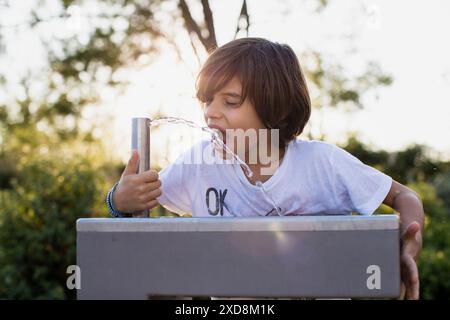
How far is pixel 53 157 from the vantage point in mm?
4250

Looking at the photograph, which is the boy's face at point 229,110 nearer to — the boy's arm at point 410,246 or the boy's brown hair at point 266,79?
the boy's brown hair at point 266,79

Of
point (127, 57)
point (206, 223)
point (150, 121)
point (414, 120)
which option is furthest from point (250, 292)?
point (127, 57)

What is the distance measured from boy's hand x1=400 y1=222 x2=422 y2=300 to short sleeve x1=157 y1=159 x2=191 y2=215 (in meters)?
0.81

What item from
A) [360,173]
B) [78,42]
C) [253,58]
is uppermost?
[78,42]

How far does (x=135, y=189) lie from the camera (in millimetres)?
1625

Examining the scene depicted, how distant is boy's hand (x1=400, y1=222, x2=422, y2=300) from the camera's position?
1.33 meters

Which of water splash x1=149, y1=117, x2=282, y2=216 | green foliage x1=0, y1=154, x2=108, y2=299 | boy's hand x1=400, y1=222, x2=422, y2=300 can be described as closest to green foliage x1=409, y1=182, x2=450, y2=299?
green foliage x1=0, y1=154, x2=108, y2=299

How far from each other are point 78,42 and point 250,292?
241 inches

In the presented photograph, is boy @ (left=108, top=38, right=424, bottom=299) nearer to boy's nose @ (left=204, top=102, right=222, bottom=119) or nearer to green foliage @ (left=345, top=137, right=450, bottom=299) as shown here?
boy's nose @ (left=204, top=102, right=222, bottom=119)

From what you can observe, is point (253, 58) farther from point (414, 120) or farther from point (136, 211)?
point (414, 120)

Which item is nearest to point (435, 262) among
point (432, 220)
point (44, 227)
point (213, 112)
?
point (432, 220)

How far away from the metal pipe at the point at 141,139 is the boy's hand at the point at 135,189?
0.5 inches

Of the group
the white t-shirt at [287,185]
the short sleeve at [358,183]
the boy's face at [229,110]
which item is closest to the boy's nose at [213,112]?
the boy's face at [229,110]

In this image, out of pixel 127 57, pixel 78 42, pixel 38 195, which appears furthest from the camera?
pixel 78 42
